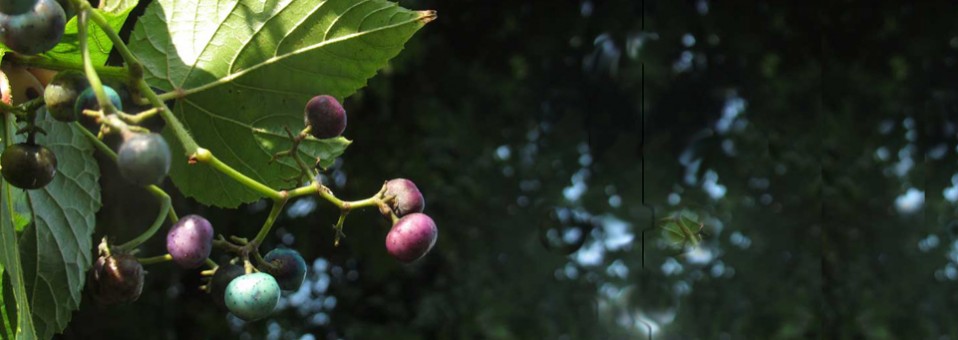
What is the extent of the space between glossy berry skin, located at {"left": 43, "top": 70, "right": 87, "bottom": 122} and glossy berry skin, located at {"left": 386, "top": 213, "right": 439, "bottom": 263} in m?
0.13

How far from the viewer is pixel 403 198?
0.41m

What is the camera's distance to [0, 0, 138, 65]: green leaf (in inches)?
16.2

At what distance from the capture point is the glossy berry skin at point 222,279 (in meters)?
0.41

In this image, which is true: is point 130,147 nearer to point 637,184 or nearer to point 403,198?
point 403,198

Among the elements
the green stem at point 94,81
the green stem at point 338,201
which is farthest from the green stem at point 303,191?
the green stem at point 94,81

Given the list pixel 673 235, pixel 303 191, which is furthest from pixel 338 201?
pixel 673 235

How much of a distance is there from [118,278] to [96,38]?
0.10 meters

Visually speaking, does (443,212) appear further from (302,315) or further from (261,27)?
(261,27)

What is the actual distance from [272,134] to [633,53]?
159 cm

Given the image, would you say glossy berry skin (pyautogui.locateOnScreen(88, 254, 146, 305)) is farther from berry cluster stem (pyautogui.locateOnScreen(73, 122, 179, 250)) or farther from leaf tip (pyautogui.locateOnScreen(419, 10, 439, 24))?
leaf tip (pyautogui.locateOnScreen(419, 10, 439, 24))

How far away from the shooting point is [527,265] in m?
2.25

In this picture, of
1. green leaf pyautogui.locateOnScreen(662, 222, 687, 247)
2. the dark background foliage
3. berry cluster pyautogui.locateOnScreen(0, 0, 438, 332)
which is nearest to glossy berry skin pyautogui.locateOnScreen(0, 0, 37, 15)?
berry cluster pyautogui.locateOnScreen(0, 0, 438, 332)

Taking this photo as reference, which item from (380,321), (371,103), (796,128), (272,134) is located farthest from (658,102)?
(272,134)

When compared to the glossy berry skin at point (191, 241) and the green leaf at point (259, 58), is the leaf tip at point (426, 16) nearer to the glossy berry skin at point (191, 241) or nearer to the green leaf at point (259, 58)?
the green leaf at point (259, 58)
